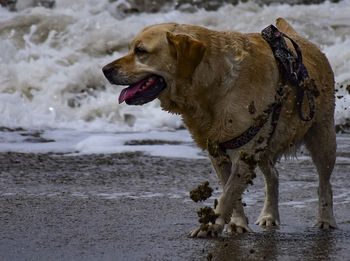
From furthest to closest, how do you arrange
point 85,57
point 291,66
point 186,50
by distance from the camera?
point 85,57
point 291,66
point 186,50

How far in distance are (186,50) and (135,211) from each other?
1.54 meters

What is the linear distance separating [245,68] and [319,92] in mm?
832

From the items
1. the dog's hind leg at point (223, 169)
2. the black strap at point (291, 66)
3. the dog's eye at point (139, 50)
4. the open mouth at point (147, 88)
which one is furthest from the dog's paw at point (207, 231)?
the dog's eye at point (139, 50)

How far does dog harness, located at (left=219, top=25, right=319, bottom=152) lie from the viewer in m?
4.98

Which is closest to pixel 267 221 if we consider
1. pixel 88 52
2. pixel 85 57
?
pixel 85 57

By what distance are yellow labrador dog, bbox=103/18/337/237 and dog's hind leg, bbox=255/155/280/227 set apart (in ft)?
0.90

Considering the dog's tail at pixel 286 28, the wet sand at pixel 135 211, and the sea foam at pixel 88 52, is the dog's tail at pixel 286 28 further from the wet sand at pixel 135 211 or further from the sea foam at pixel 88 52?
the sea foam at pixel 88 52

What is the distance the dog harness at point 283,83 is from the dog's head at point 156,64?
1.73 ft

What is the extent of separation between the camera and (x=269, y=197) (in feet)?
19.3

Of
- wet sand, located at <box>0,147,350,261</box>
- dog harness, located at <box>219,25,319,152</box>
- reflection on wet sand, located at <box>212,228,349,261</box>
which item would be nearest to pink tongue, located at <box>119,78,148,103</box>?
dog harness, located at <box>219,25,319,152</box>

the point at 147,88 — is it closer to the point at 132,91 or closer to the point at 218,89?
the point at 132,91

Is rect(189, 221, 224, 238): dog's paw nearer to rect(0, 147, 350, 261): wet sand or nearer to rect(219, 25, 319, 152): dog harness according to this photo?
rect(0, 147, 350, 261): wet sand

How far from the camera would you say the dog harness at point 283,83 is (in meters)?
4.98

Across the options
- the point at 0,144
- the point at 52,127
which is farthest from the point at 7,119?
the point at 0,144
